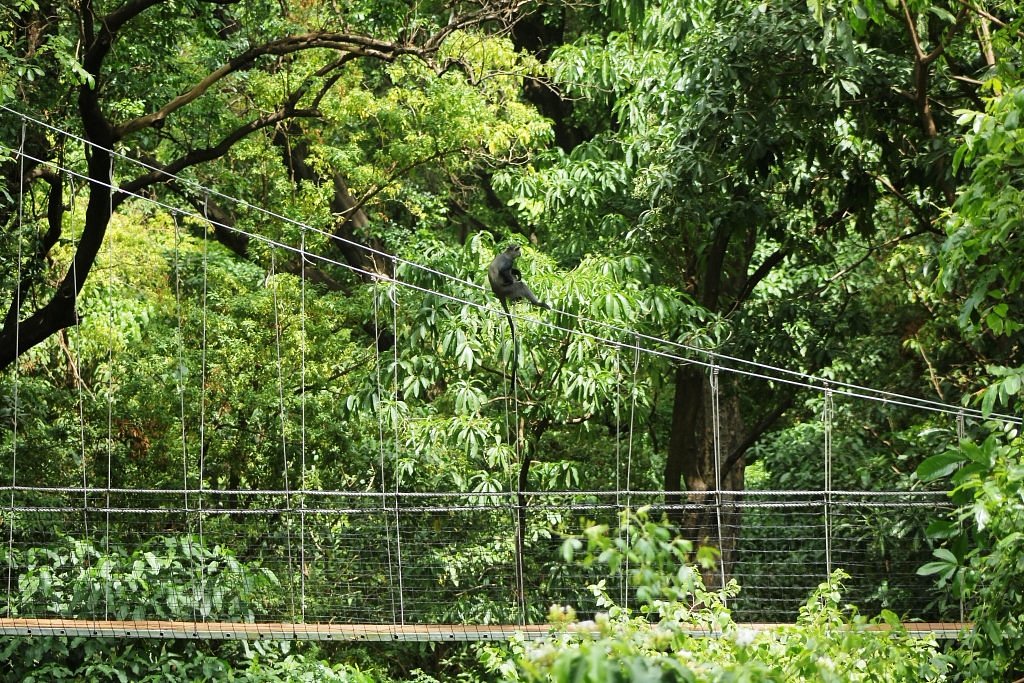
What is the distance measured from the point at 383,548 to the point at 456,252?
4.38ft

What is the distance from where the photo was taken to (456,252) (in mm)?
5047

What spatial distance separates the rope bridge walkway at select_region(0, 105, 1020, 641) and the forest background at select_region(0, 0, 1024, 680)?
9 cm

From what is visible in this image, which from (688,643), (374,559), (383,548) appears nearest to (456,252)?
(383,548)

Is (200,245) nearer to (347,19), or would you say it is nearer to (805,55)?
(347,19)

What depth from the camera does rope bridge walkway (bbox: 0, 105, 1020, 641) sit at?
3.77 m

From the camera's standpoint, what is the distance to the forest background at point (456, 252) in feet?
14.4

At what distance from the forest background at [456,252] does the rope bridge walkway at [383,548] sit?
0.28 feet

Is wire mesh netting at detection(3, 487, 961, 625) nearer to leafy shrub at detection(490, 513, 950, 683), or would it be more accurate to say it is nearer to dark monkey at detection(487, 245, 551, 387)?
dark monkey at detection(487, 245, 551, 387)

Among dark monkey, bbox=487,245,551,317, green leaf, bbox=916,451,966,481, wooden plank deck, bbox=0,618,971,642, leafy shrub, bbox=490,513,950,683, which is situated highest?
dark monkey, bbox=487,245,551,317

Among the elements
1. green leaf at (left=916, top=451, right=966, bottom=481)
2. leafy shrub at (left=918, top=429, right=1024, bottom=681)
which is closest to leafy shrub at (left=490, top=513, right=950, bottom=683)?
leafy shrub at (left=918, top=429, right=1024, bottom=681)

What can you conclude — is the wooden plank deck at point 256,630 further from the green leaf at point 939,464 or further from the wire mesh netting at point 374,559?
the green leaf at point 939,464

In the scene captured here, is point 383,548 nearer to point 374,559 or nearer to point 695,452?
point 374,559

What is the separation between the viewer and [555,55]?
5582mm

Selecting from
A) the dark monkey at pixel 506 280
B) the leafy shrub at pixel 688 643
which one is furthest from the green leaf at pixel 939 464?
the dark monkey at pixel 506 280
